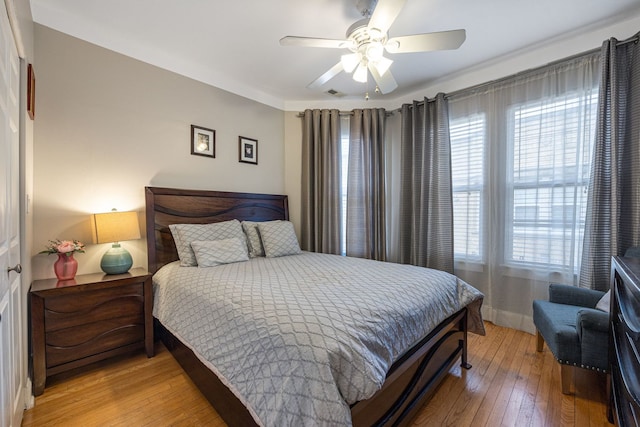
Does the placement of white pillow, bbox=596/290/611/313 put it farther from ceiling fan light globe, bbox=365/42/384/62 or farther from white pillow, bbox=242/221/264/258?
white pillow, bbox=242/221/264/258

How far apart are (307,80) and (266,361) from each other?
3059 millimetres

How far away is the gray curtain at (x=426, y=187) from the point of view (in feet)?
10.2

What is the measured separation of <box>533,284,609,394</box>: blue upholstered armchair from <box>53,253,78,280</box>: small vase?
3.43 meters

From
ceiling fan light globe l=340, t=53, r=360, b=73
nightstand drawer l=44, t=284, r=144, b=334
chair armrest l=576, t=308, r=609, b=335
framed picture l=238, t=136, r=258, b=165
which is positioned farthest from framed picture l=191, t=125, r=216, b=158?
chair armrest l=576, t=308, r=609, b=335

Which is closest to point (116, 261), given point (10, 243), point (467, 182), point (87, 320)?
point (87, 320)

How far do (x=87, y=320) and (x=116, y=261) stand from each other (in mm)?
459

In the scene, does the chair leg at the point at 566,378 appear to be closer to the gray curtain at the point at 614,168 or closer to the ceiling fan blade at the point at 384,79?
the gray curtain at the point at 614,168

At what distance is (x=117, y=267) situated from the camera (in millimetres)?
2219

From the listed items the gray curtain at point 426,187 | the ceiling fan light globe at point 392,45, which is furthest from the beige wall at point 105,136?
the gray curtain at point 426,187

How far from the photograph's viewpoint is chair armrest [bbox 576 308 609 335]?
161 cm

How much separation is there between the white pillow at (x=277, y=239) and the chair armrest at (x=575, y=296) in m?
2.34

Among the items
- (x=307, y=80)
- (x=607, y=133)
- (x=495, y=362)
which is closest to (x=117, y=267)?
(x=307, y=80)

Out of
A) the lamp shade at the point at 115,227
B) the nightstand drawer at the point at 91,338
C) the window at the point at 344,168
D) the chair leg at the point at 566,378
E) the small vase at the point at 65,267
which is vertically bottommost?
the chair leg at the point at 566,378

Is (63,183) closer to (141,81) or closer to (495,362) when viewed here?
(141,81)
